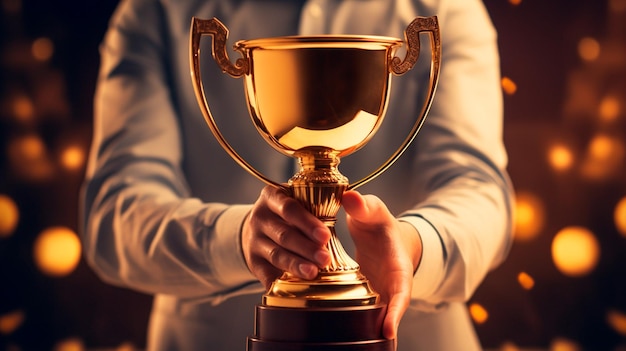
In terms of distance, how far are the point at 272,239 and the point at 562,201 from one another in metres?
1.09

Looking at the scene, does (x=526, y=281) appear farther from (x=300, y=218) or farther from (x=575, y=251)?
(x=300, y=218)

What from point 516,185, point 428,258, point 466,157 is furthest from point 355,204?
point 516,185

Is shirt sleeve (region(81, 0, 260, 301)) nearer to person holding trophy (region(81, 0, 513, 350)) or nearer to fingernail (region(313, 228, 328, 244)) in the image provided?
person holding trophy (region(81, 0, 513, 350))

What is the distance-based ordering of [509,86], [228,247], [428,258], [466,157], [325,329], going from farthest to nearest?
[509,86], [466,157], [228,247], [428,258], [325,329]

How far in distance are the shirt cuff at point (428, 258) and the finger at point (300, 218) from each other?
15.7 inches

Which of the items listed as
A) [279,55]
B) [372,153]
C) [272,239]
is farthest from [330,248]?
[372,153]

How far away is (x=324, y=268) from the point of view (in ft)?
3.78

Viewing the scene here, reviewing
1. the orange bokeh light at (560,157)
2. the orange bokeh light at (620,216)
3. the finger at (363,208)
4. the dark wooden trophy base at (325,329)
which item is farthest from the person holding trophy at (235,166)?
the dark wooden trophy base at (325,329)

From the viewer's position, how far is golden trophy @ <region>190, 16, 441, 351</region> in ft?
3.66

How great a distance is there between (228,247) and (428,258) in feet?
1.13

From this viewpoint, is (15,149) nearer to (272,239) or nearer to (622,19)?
(272,239)

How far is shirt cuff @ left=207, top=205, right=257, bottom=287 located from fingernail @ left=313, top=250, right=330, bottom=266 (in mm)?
434

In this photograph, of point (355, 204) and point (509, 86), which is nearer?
point (355, 204)

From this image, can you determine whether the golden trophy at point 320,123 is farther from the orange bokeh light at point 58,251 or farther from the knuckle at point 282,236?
the orange bokeh light at point 58,251
